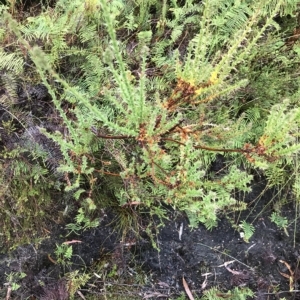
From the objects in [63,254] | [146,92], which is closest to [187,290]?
[63,254]

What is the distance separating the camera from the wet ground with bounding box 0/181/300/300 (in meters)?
2.13

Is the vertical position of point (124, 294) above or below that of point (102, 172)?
below

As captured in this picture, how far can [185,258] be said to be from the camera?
2176 mm

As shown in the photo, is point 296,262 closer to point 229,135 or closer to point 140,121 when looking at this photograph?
point 229,135

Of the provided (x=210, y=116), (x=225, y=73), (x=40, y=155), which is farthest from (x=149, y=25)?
(x=40, y=155)

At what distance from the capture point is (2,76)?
1732 millimetres

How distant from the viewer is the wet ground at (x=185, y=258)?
7.00 feet

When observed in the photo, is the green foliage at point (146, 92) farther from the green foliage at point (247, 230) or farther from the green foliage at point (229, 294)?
the green foliage at point (229, 294)

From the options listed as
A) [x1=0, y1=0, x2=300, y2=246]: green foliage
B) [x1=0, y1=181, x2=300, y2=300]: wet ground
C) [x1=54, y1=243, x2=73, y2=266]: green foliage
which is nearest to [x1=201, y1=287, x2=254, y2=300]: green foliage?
[x1=0, y1=181, x2=300, y2=300]: wet ground

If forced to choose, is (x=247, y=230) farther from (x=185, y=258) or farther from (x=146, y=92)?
(x=146, y=92)

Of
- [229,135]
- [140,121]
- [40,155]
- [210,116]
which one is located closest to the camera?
[140,121]

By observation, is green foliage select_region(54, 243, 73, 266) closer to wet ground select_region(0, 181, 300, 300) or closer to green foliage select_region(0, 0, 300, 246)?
wet ground select_region(0, 181, 300, 300)

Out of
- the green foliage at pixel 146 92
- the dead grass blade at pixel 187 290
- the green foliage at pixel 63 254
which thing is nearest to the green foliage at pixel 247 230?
the green foliage at pixel 146 92

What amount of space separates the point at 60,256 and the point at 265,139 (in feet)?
4.42
